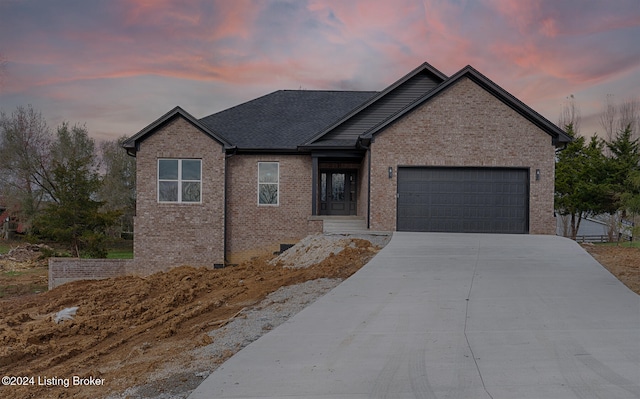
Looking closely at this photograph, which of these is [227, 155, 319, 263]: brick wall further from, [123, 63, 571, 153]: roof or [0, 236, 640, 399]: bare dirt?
[0, 236, 640, 399]: bare dirt

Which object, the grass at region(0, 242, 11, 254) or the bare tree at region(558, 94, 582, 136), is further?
the bare tree at region(558, 94, 582, 136)

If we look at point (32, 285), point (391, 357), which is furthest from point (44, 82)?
point (391, 357)

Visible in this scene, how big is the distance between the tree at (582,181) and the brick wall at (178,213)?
2343 cm

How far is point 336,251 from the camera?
1280 centimetres

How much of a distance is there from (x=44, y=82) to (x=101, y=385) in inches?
838

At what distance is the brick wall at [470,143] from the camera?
1641 centimetres

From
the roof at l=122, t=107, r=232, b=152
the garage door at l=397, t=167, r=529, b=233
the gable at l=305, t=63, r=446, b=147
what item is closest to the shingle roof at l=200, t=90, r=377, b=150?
the roof at l=122, t=107, r=232, b=152

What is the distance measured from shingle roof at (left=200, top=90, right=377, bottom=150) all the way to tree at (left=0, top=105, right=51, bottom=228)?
2094 centimetres

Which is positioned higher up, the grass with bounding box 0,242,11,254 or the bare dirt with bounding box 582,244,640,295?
the bare dirt with bounding box 582,244,640,295

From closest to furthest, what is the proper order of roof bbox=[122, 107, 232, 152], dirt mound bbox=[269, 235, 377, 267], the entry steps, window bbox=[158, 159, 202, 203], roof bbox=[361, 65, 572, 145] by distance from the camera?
dirt mound bbox=[269, 235, 377, 267], roof bbox=[361, 65, 572, 145], the entry steps, roof bbox=[122, 107, 232, 152], window bbox=[158, 159, 202, 203]

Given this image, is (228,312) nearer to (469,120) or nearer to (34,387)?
(34,387)

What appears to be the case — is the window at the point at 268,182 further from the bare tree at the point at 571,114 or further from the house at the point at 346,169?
the bare tree at the point at 571,114

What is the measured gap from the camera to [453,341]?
586cm

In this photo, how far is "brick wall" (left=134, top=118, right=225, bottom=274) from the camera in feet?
59.3
